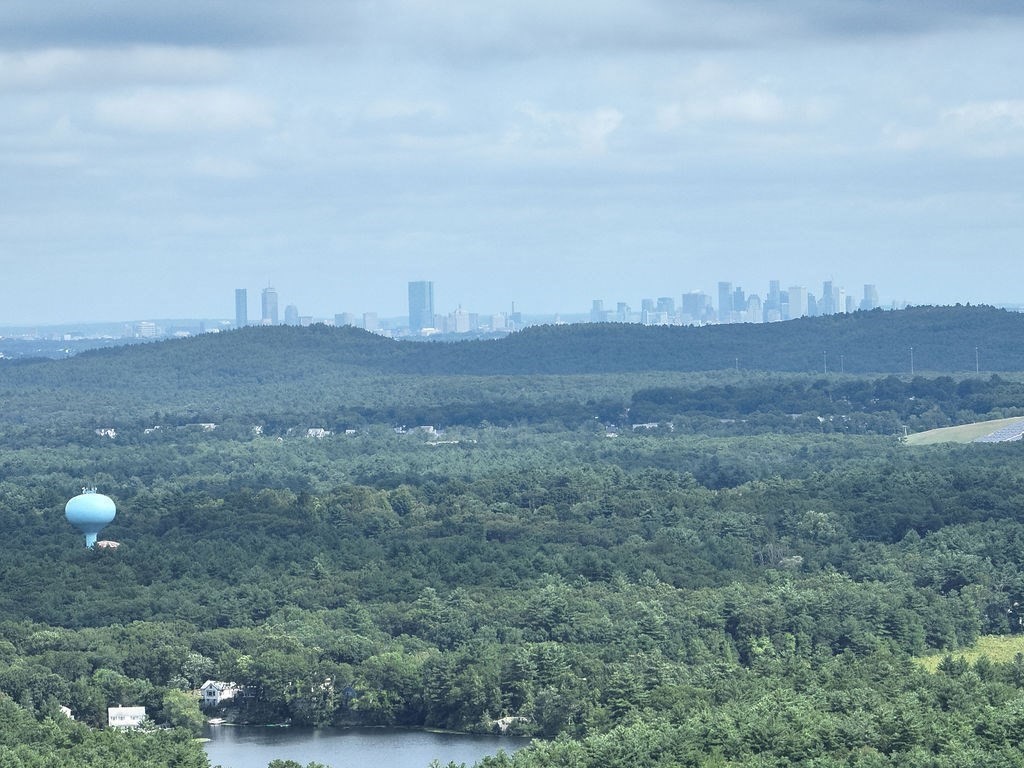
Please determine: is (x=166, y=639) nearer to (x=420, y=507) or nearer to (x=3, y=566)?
(x=3, y=566)

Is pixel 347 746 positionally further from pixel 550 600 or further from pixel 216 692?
pixel 550 600

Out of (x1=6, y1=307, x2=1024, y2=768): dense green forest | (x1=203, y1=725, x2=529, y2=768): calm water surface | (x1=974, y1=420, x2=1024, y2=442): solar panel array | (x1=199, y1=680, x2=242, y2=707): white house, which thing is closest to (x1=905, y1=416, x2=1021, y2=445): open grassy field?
(x1=974, y1=420, x2=1024, y2=442): solar panel array

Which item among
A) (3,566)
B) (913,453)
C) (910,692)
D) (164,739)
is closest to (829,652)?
(910,692)

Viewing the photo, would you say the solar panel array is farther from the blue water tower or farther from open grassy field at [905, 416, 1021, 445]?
the blue water tower

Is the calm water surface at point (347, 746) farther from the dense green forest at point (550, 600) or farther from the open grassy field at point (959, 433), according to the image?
the open grassy field at point (959, 433)

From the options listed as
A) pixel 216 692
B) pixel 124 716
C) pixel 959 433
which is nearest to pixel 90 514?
pixel 216 692

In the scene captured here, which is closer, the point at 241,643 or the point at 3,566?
the point at 241,643

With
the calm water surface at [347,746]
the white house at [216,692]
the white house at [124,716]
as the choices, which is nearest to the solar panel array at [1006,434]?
A: the white house at [216,692]
